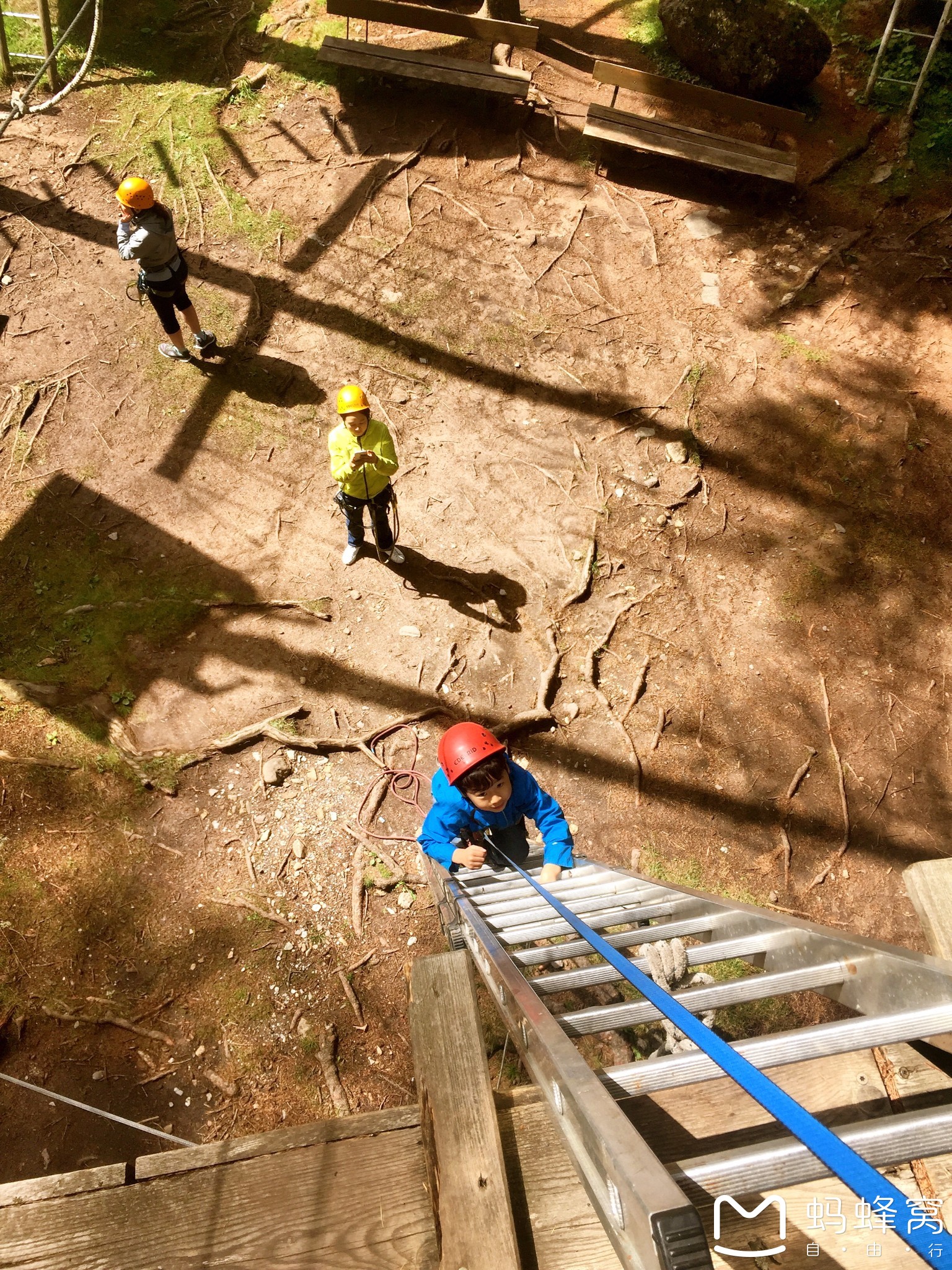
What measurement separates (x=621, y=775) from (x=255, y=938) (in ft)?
8.58

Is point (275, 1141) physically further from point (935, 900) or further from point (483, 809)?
point (935, 900)

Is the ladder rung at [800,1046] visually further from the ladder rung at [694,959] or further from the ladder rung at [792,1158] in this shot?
the ladder rung at [694,959]

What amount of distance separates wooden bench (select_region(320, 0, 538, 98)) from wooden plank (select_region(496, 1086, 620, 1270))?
988 centimetres

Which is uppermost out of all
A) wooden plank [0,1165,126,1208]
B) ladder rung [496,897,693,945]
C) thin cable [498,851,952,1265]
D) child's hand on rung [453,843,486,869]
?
thin cable [498,851,952,1265]

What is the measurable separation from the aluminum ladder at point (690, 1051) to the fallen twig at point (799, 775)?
8.70ft

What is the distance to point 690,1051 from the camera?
168cm

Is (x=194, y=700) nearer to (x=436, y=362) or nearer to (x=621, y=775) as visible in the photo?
(x=621, y=775)

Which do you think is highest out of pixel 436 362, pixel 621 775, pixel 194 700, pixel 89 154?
pixel 89 154

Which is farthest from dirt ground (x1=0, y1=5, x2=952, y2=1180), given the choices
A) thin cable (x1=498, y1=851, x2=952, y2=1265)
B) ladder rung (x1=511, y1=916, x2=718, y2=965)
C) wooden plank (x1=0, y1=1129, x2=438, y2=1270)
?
thin cable (x1=498, y1=851, x2=952, y2=1265)

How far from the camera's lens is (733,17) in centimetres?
853

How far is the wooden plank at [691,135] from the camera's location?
26.6 ft

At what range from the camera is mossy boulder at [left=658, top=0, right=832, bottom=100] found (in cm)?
837

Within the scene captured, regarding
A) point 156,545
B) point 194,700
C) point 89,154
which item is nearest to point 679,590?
point 194,700

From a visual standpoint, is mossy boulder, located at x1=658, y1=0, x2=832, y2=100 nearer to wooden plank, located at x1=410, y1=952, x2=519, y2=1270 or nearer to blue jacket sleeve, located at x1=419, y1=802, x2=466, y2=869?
blue jacket sleeve, located at x1=419, y1=802, x2=466, y2=869
